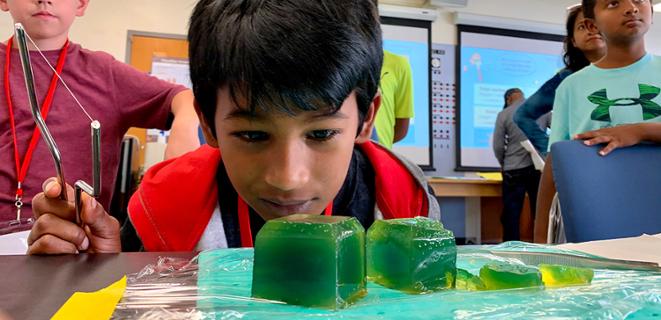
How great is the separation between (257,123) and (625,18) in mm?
1075

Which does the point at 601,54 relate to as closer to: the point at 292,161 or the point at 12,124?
the point at 292,161

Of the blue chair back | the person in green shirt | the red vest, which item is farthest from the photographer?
the person in green shirt

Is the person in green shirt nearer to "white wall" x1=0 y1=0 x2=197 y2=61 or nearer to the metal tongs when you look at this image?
the metal tongs

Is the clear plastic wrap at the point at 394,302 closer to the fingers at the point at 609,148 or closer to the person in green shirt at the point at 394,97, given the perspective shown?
the fingers at the point at 609,148

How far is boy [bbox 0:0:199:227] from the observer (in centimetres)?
83

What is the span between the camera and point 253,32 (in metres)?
0.53

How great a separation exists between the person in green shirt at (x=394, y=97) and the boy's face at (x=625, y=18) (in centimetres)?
75

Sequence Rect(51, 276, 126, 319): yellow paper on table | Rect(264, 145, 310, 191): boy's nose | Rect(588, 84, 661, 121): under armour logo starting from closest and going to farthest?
Rect(51, 276, 126, 319): yellow paper on table < Rect(264, 145, 310, 191): boy's nose < Rect(588, 84, 661, 121): under armour logo

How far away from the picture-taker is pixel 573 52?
166 cm

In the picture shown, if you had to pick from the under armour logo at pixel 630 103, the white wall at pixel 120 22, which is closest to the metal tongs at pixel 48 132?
the under armour logo at pixel 630 103

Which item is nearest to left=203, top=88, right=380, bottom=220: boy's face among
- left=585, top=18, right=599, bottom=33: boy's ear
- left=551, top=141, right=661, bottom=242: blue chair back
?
left=551, top=141, right=661, bottom=242: blue chair back

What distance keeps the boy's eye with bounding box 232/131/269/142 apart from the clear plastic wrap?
177mm

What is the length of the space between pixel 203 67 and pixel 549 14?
388 cm

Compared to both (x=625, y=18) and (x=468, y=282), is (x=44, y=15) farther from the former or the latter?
(x=625, y=18)
